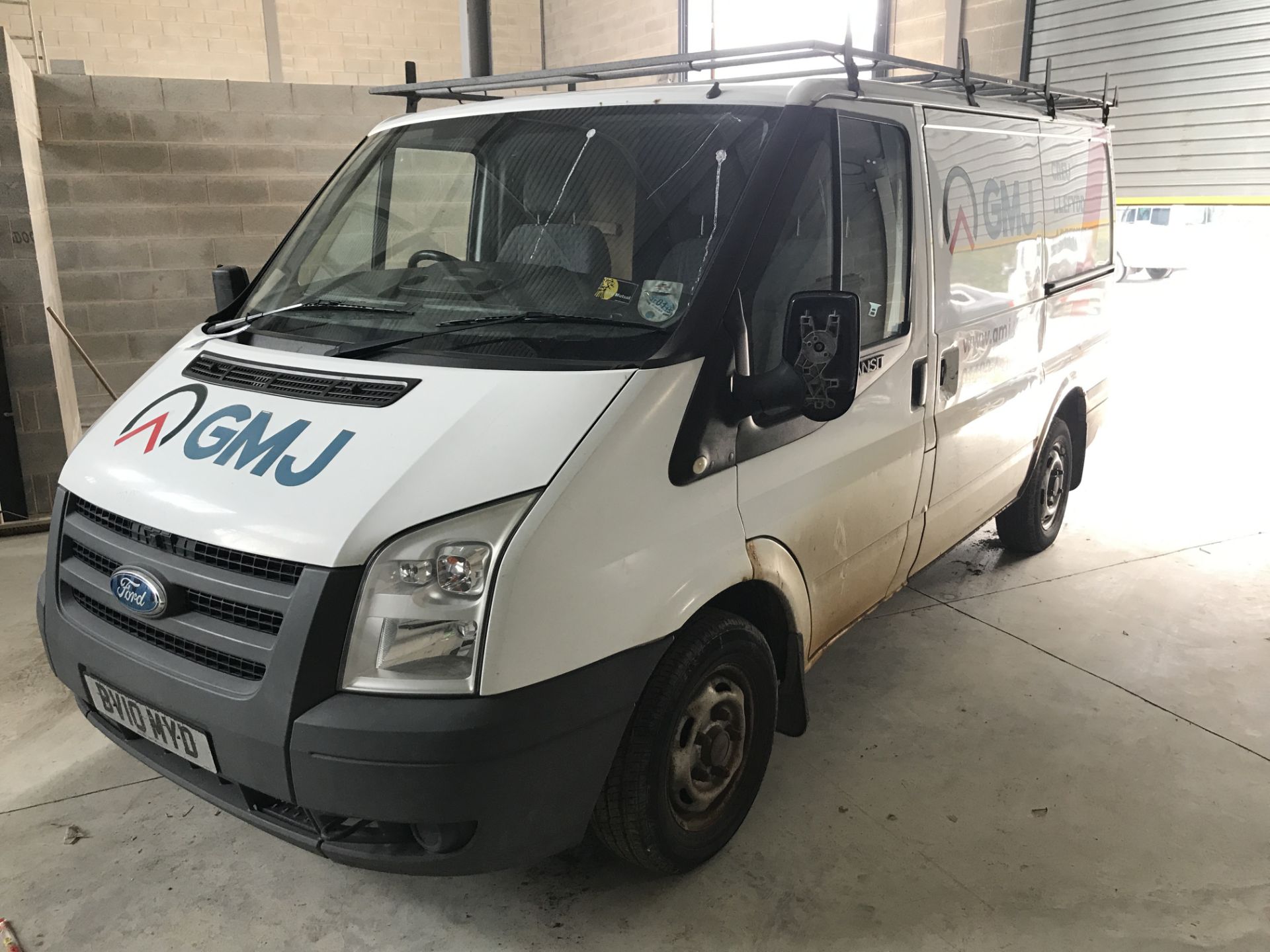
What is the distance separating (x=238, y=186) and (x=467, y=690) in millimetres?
6707

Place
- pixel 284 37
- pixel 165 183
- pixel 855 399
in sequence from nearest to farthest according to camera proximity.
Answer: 1. pixel 855 399
2. pixel 165 183
3. pixel 284 37

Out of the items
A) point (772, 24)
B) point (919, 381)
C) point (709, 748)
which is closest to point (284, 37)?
point (772, 24)

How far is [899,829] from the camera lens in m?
2.77

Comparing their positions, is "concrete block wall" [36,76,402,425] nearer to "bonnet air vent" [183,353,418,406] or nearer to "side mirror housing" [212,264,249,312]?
"side mirror housing" [212,264,249,312]

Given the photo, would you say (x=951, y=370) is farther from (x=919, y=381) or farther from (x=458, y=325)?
(x=458, y=325)

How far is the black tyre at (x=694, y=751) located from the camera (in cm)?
224

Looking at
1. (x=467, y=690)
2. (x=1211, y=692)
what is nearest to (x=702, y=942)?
(x=467, y=690)

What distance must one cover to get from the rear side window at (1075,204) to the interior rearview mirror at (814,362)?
227 centimetres

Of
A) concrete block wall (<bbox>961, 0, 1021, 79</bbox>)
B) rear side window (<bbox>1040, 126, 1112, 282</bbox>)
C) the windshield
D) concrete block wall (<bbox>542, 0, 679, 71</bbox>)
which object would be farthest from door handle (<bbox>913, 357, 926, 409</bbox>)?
concrete block wall (<bbox>542, 0, 679, 71</bbox>)

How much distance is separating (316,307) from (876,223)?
5.27ft

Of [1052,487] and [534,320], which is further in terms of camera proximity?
[1052,487]

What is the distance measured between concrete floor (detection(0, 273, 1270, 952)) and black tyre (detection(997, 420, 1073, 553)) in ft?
1.35

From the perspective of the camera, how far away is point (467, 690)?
1.91m

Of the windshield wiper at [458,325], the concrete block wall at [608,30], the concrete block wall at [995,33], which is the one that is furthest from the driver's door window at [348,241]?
the concrete block wall at [608,30]
